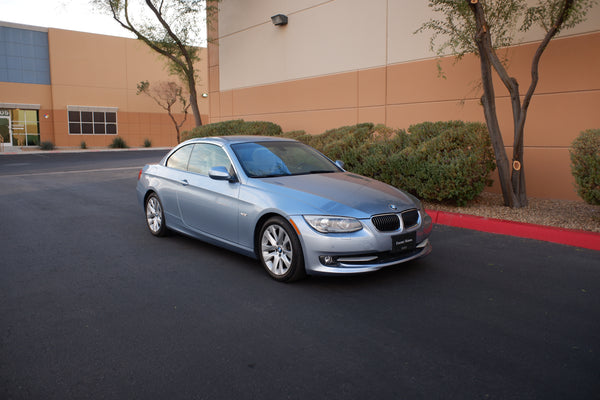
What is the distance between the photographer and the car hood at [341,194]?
5008 millimetres

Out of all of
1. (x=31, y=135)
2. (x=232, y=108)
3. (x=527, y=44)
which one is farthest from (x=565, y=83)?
(x=31, y=135)

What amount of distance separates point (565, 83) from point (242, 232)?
24.6ft

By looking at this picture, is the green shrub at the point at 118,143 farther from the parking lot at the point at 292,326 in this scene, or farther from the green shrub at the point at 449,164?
the parking lot at the point at 292,326

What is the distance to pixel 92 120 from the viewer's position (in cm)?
3978

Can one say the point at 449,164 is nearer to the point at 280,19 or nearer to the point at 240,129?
the point at 240,129

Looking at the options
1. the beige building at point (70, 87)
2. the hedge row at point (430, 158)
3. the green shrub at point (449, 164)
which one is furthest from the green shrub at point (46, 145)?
the green shrub at point (449, 164)

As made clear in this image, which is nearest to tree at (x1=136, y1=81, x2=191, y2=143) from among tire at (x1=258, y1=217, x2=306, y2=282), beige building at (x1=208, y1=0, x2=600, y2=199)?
beige building at (x1=208, y1=0, x2=600, y2=199)

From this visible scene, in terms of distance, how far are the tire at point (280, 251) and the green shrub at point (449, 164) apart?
163 inches

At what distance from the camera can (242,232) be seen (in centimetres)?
561

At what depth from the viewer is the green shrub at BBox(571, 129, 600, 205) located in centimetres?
670

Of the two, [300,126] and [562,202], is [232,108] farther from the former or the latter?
[562,202]

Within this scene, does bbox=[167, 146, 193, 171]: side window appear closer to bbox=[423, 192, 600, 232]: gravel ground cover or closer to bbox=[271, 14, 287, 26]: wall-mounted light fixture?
bbox=[423, 192, 600, 232]: gravel ground cover

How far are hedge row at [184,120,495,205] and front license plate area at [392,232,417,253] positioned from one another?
3442mm

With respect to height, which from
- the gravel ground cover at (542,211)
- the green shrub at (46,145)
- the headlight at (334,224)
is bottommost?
the gravel ground cover at (542,211)
